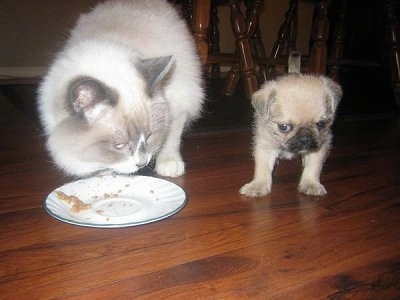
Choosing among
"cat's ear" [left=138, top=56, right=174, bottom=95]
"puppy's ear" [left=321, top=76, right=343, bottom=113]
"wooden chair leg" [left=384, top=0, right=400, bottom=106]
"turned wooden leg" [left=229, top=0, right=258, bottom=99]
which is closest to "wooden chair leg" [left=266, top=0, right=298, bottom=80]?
"wooden chair leg" [left=384, top=0, right=400, bottom=106]

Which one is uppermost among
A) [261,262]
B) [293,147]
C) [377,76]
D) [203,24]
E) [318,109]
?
[203,24]

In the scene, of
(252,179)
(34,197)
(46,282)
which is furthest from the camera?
(252,179)

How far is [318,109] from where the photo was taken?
156 cm

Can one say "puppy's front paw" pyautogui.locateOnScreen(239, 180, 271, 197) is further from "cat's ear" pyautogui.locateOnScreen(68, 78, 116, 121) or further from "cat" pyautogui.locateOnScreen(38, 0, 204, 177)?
"cat's ear" pyautogui.locateOnScreen(68, 78, 116, 121)

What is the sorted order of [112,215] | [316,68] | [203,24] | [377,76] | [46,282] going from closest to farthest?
[46,282] → [112,215] → [203,24] → [316,68] → [377,76]

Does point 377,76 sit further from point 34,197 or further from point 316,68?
point 34,197

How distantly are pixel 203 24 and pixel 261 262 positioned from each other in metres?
1.41

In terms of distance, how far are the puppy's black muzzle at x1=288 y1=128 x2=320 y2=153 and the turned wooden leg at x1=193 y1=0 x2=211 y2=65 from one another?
2.77ft

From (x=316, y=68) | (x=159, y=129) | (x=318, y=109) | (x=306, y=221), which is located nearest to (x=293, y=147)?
(x=318, y=109)

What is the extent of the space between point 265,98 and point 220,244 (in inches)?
26.0

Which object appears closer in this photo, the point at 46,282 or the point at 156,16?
the point at 46,282

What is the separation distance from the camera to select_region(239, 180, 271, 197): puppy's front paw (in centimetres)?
158

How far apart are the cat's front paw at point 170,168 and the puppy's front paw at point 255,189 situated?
315 mm

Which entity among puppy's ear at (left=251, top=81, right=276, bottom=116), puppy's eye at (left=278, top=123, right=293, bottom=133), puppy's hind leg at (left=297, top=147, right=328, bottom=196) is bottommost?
puppy's hind leg at (left=297, top=147, right=328, bottom=196)
